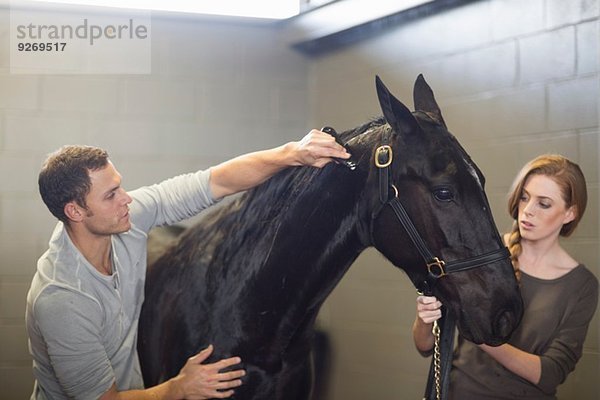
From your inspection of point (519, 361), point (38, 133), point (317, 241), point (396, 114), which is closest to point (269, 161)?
point (317, 241)

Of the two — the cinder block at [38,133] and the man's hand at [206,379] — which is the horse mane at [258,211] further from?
the cinder block at [38,133]

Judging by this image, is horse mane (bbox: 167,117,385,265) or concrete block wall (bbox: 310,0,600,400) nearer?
concrete block wall (bbox: 310,0,600,400)

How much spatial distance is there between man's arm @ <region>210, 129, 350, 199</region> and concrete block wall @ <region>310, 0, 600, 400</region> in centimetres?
27

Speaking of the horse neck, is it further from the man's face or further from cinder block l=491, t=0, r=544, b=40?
cinder block l=491, t=0, r=544, b=40

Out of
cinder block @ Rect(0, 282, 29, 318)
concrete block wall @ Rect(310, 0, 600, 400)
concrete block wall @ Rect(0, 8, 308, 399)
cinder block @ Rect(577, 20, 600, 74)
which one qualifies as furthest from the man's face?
cinder block @ Rect(577, 20, 600, 74)

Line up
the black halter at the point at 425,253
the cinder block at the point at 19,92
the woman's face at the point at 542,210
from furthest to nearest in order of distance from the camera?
1. the cinder block at the point at 19,92
2. the woman's face at the point at 542,210
3. the black halter at the point at 425,253

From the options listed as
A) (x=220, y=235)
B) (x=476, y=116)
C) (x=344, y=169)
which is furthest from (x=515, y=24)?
(x=220, y=235)

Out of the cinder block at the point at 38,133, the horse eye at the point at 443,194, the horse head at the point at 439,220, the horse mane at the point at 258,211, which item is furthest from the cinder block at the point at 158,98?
the horse eye at the point at 443,194

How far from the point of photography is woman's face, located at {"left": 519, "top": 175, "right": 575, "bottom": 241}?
1.62 meters

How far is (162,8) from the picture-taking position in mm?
1991

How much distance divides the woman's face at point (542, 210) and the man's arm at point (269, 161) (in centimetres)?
42

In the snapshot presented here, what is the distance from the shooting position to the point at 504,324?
5.03ft

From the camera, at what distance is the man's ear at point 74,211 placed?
5.80 ft

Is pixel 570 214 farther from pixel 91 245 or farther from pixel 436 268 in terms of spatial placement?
pixel 91 245
